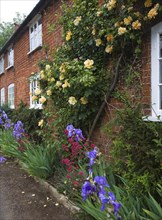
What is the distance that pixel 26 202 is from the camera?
4.62 metres

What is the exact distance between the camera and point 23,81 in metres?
11.5

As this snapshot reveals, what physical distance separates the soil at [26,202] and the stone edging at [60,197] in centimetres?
6

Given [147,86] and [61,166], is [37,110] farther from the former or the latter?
[147,86]

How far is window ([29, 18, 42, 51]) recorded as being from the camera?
9766 millimetres

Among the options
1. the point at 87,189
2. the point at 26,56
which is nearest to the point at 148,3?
the point at 87,189

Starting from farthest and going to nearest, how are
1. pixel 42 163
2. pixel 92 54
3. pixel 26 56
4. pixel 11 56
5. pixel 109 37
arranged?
pixel 11 56, pixel 26 56, pixel 42 163, pixel 92 54, pixel 109 37

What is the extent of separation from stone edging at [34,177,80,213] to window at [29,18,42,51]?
5540mm

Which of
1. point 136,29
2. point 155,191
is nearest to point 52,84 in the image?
point 136,29

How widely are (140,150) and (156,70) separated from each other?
4.99 feet

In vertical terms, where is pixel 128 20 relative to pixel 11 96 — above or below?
above

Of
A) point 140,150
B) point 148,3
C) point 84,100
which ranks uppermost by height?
point 148,3

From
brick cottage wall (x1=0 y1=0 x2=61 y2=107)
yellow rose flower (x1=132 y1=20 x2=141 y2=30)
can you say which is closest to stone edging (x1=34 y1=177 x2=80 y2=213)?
yellow rose flower (x1=132 y1=20 x2=141 y2=30)

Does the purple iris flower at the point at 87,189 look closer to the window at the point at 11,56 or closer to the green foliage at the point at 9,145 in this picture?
the green foliage at the point at 9,145

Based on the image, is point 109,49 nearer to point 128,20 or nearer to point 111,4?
point 128,20
